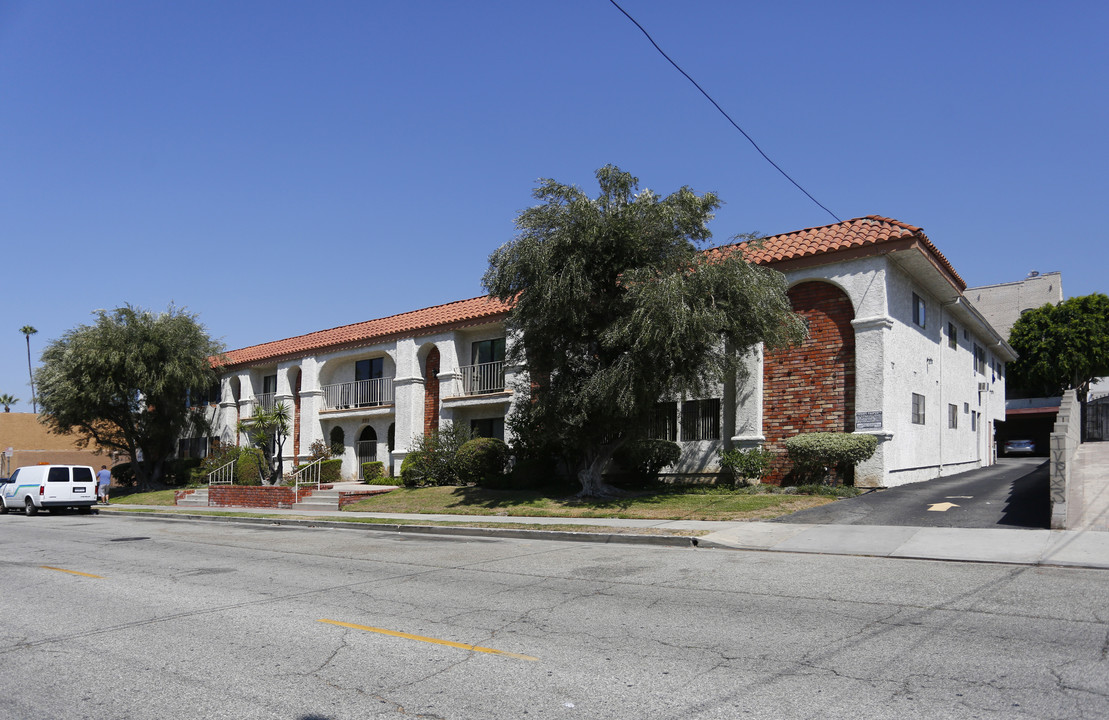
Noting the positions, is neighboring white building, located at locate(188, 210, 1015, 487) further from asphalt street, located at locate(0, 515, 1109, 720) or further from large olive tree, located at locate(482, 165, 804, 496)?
asphalt street, located at locate(0, 515, 1109, 720)

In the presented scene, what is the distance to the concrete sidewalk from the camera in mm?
10398

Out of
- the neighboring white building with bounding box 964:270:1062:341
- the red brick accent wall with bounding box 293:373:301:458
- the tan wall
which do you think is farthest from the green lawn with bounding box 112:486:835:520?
the neighboring white building with bounding box 964:270:1062:341

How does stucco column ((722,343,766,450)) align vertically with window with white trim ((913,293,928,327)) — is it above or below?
below

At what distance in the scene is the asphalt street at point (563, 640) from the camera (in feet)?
16.1

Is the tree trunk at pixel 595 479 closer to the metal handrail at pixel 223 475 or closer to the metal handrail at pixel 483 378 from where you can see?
the metal handrail at pixel 483 378

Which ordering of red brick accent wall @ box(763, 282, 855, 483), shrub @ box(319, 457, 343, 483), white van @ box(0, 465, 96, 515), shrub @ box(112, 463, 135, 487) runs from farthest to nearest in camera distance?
shrub @ box(112, 463, 135, 487), shrub @ box(319, 457, 343, 483), white van @ box(0, 465, 96, 515), red brick accent wall @ box(763, 282, 855, 483)

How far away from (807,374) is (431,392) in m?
15.2

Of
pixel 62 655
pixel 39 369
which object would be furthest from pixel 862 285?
pixel 39 369

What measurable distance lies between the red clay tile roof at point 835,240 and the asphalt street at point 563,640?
10.8 meters

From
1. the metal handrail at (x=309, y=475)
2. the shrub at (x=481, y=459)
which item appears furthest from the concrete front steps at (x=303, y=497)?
the shrub at (x=481, y=459)

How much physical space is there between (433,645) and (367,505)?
58.3 feet

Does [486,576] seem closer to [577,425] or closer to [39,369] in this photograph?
[577,425]

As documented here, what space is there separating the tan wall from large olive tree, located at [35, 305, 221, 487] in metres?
15.0

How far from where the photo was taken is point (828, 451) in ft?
61.2
